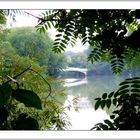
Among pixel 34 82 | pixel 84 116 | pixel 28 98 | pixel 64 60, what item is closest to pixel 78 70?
pixel 64 60

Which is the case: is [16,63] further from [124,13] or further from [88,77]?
[124,13]

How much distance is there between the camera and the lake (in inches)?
37.1

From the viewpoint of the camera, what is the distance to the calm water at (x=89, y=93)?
3.10ft

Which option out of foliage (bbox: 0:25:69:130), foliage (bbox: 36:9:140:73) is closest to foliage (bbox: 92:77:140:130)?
foliage (bbox: 36:9:140:73)

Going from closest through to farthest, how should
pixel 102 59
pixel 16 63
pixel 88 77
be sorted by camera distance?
1. pixel 102 59
2. pixel 88 77
3. pixel 16 63

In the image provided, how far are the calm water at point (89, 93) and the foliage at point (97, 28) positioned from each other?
120 mm

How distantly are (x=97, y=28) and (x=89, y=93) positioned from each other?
0.81 feet

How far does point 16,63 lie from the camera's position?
1.15 meters

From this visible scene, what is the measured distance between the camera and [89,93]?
97 centimetres

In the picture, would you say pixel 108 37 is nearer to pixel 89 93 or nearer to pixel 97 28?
pixel 97 28

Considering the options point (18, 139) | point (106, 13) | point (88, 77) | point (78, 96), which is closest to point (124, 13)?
point (106, 13)

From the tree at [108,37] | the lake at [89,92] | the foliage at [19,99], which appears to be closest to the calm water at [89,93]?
the lake at [89,92]

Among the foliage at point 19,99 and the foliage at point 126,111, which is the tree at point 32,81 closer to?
the foliage at point 126,111
